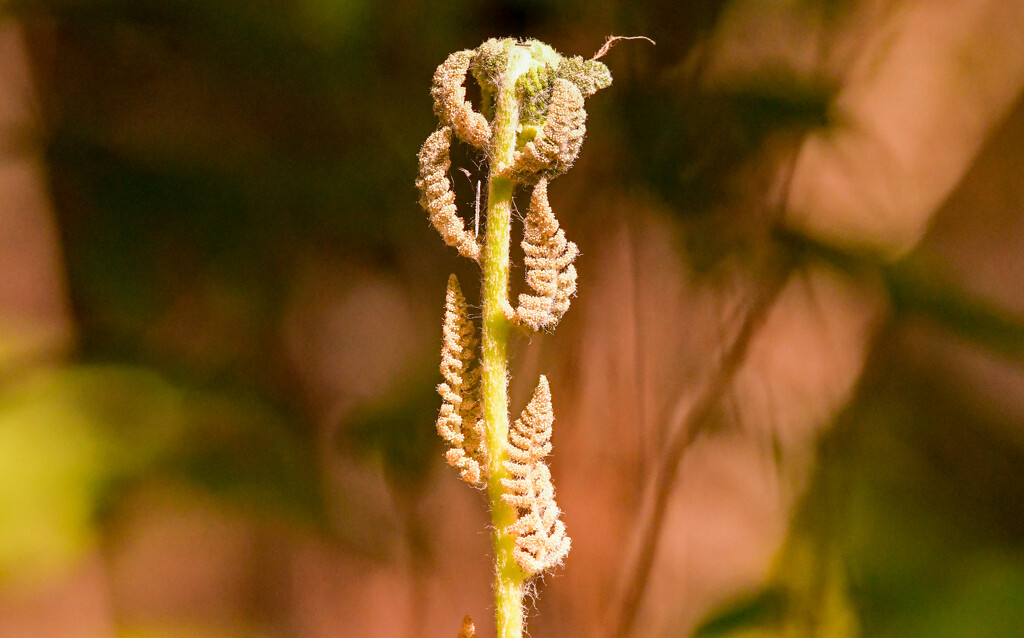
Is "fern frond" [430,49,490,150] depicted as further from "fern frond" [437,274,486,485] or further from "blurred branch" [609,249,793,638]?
"blurred branch" [609,249,793,638]

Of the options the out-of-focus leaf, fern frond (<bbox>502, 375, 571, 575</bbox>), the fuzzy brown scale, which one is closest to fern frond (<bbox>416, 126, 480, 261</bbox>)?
the fuzzy brown scale

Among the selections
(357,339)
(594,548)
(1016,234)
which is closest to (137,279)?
(357,339)

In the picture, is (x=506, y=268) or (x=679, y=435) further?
(x=679, y=435)

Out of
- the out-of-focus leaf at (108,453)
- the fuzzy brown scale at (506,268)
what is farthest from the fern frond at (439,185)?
the out-of-focus leaf at (108,453)

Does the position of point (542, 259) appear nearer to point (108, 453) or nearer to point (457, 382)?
point (457, 382)

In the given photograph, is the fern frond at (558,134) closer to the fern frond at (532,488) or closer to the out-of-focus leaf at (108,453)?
the fern frond at (532,488)

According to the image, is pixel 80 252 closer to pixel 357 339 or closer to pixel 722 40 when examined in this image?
pixel 357 339

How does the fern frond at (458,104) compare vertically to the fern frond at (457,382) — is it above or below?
above

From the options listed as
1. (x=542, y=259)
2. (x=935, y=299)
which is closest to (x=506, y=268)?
(x=542, y=259)
